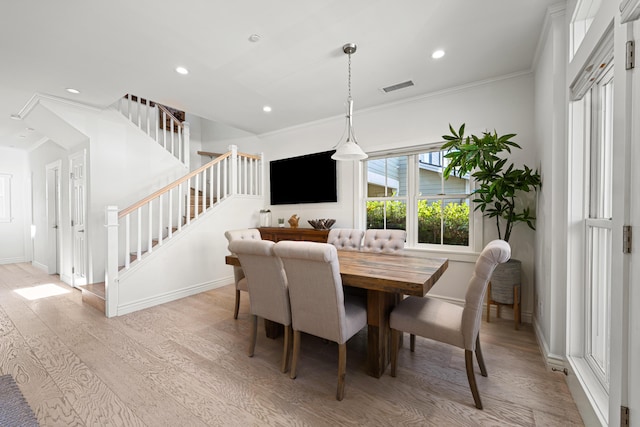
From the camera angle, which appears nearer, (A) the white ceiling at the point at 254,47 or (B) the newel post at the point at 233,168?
(A) the white ceiling at the point at 254,47

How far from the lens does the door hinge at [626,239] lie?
114 cm

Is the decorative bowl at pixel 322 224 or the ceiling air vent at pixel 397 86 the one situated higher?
the ceiling air vent at pixel 397 86

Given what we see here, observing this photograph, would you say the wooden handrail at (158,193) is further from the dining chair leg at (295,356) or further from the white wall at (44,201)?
the dining chair leg at (295,356)

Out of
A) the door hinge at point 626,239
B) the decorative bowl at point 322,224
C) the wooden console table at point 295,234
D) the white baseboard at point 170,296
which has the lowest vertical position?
the white baseboard at point 170,296

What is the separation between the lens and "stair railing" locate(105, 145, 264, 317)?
3.16 m

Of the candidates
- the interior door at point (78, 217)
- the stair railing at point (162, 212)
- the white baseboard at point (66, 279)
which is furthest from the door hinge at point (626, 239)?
the white baseboard at point (66, 279)

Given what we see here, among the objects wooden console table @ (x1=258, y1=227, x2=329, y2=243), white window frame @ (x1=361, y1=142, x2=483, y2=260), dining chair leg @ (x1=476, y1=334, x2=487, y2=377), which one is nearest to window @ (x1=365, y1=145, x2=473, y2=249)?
white window frame @ (x1=361, y1=142, x2=483, y2=260)

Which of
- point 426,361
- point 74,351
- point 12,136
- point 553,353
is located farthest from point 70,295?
point 553,353

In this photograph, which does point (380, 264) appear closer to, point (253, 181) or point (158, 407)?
point (158, 407)

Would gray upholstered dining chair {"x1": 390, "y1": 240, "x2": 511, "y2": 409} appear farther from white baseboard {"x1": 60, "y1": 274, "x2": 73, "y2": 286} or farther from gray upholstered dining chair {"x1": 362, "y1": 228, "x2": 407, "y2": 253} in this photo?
white baseboard {"x1": 60, "y1": 274, "x2": 73, "y2": 286}

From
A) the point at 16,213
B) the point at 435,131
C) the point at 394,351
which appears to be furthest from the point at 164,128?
the point at 394,351

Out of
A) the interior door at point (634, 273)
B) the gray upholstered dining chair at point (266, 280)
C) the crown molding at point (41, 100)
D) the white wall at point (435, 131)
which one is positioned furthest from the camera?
the crown molding at point (41, 100)

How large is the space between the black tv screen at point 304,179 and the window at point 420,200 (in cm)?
64

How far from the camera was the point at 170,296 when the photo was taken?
3666 millimetres
